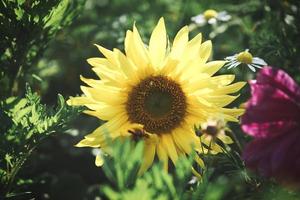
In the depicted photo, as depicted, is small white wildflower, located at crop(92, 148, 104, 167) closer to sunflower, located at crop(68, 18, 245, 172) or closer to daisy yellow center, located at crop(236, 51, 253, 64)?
sunflower, located at crop(68, 18, 245, 172)

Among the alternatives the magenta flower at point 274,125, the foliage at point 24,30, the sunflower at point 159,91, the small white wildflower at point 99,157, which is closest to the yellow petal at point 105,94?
the sunflower at point 159,91

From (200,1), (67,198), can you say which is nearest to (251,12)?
(200,1)

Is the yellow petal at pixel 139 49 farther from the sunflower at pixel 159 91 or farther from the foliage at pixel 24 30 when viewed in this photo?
the foliage at pixel 24 30

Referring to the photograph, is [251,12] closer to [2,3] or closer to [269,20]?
[269,20]

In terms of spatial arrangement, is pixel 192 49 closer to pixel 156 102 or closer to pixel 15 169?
pixel 156 102

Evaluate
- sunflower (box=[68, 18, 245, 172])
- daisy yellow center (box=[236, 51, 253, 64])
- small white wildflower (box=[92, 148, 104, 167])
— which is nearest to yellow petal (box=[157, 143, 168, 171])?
sunflower (box=[68, 18, 245, 172])

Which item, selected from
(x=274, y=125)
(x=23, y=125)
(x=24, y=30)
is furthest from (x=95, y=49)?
(x=274, y=125)
